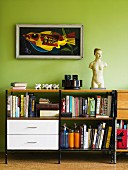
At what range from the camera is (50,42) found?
501 centimetres

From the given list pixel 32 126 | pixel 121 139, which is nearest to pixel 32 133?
pixel 32 126

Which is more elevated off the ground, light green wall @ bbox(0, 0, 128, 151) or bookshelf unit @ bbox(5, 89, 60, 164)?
light green wall @ bbox(0, 0, 128, 151)

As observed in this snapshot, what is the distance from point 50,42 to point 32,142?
4.43 ft

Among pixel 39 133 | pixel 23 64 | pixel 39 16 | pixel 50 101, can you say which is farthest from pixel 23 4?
Result: pixel 39 133

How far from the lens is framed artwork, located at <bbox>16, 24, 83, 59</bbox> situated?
5.01 m

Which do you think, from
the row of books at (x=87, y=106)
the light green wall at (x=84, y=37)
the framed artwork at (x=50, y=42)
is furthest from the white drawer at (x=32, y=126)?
the framed artwork at (x=50, y=42)

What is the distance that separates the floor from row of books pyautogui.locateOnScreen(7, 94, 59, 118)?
576mm

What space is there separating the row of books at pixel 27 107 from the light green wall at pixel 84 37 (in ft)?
1.36

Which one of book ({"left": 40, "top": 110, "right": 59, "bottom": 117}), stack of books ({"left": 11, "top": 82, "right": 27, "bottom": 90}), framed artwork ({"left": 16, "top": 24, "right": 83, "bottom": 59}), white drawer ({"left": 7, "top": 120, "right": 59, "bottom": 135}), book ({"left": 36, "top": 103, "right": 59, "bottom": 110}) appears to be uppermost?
framed artwork ({"left": 16, "top": 24, "right": 83, "bottom": 59})

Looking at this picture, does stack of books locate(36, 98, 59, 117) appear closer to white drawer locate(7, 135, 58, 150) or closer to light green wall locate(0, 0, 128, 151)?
white drawer locate(7, 135, 58, 150)

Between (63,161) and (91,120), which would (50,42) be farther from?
(63,161)

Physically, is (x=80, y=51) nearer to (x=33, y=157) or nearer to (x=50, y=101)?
(x=50, y=101)

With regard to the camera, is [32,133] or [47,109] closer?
[32,133]

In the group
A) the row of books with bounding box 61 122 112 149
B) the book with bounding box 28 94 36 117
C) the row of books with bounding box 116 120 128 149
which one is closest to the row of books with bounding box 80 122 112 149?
the row of books with bounding box 61 122 112 149
